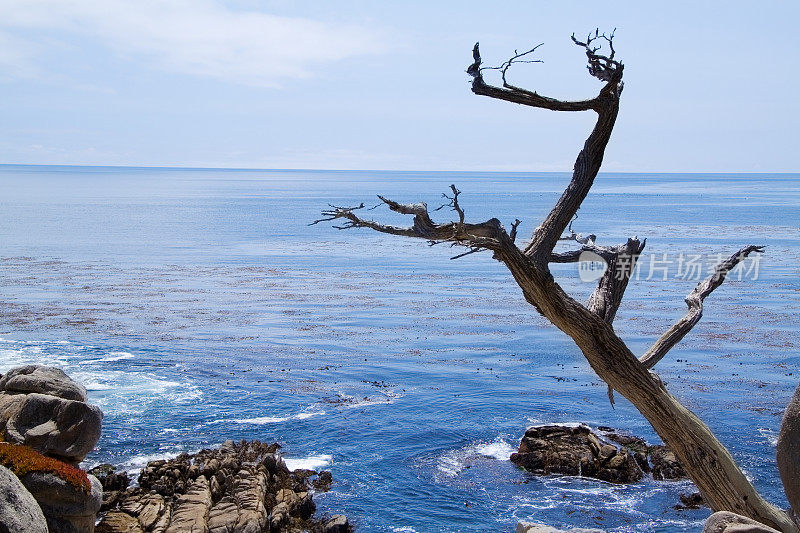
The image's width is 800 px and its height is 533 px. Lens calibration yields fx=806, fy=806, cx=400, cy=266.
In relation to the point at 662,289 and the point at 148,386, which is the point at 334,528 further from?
the point at 662,289

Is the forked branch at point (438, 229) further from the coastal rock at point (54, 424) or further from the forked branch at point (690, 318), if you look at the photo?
the coastal rock at point (54, 424)

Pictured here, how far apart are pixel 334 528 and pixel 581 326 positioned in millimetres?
10874

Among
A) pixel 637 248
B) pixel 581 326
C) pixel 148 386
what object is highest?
pixel 637 248

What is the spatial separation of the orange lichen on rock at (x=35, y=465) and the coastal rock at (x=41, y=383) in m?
2.39

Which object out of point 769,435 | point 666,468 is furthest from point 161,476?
point 769,435

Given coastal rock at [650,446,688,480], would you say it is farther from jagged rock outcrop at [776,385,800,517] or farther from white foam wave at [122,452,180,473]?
white foam wave at [122,452,180,473]

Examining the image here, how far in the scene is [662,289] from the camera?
198ft

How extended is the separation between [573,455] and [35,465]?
16.0 meters

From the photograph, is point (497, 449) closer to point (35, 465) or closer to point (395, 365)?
point (395, 365)

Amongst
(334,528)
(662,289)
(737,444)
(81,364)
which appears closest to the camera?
(334,528)

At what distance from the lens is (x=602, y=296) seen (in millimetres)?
13156

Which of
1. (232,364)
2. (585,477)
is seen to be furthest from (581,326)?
(232,364)

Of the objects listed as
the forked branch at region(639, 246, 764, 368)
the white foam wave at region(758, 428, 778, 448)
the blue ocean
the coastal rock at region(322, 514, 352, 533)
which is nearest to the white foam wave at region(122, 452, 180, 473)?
the blue ocean

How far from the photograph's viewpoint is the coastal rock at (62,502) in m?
17.8
